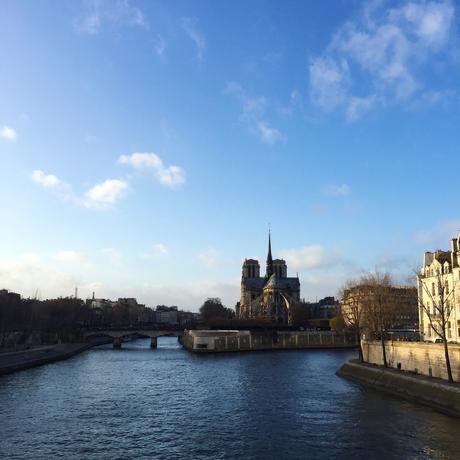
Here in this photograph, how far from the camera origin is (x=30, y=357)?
95.8 metres

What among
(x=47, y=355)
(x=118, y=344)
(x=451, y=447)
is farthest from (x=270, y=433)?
(x=118, y=344)

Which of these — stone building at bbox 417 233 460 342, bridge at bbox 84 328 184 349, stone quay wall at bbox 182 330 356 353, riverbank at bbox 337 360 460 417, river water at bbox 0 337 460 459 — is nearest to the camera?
river water at bbox 0 337 460 459

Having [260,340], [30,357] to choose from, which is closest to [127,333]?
[260,340]

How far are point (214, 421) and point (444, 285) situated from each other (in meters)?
47.6

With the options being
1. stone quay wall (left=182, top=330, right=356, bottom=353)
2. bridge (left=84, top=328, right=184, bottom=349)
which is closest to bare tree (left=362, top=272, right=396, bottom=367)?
stone quay wall (left=182, top=330, right=356, bottom=353)

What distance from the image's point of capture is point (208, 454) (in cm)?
3198

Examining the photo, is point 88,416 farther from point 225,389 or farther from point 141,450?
point 225,389

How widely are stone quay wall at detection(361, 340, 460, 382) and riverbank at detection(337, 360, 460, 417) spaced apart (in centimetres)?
153

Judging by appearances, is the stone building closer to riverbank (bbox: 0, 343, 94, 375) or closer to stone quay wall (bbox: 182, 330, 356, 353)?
stone quay wall (bbox: 182, 330, 356, 353)

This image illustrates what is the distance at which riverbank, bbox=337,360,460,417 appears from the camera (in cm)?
4319

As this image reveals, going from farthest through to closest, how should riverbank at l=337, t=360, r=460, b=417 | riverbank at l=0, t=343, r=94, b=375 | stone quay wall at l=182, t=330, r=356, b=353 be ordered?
stone quay wall at l=182, t=330, r=356, b=353, riverbank at l=0, t=343, r=94, b=375, riverbank at l=337, t=360, r=460, b=417

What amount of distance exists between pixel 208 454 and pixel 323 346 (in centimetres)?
12004

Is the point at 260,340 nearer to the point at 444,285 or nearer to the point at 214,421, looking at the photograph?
the point at 444,285

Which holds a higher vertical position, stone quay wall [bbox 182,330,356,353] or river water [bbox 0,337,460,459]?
stone quay wall [bbox 182,330,356,353]
